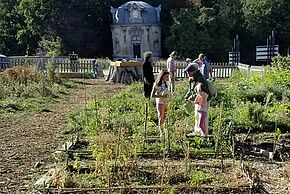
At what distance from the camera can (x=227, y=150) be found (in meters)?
8.77

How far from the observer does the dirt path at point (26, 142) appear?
24.9 ft

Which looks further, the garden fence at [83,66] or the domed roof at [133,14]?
the domed roof at [133,14]

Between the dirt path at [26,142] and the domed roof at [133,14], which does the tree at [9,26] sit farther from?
the dirt path at [26,142]

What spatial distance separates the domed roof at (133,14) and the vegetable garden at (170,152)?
132 ft

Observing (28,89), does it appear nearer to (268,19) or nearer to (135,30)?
(135,30)

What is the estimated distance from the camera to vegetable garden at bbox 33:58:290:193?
269 inches

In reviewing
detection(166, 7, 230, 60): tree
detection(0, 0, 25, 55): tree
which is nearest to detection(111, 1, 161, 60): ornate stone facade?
detection(166, 7, 230, 60): tree

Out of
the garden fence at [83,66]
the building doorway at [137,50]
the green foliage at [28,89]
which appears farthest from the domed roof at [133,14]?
the green foliage at [28,89]

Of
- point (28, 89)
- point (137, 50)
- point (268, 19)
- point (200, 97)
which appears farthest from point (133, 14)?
point (200, 97)

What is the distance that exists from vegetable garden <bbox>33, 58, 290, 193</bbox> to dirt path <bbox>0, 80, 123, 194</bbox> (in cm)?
40

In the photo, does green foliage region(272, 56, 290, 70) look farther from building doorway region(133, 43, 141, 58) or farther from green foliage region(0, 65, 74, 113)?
building doorway region(133, 43, 141, 58)

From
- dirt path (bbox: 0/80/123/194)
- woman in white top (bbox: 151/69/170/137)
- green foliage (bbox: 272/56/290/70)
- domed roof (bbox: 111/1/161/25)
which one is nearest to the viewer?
dirt path (bbox: 0/80/123/194)

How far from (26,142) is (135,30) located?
44529mm

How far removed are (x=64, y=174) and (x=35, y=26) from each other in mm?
46424
